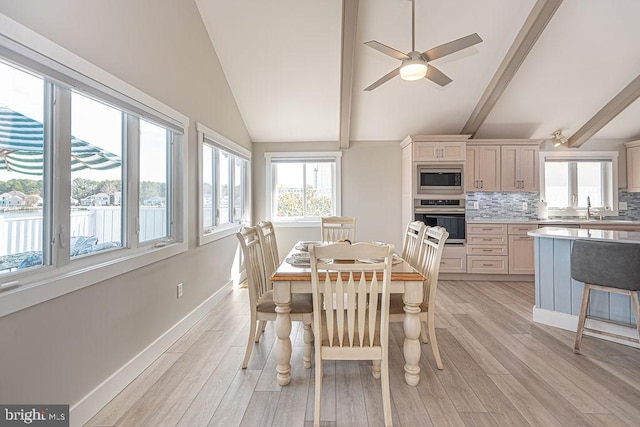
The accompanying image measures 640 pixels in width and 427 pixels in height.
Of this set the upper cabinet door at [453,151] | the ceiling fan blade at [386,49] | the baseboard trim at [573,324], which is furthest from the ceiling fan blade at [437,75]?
the baseboard trim at [573,324]

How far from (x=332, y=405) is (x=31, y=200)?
198cm

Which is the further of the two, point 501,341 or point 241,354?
point 501,341

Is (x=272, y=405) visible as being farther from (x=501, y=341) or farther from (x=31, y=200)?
(x=501, y=341)

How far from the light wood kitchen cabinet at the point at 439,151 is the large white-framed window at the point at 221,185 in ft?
9.02

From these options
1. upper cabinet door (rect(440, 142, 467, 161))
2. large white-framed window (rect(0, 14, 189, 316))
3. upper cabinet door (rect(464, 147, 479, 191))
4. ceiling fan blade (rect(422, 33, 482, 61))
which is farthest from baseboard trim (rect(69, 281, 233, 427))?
upper cabinet door (rect(464, 147, 479, 191))

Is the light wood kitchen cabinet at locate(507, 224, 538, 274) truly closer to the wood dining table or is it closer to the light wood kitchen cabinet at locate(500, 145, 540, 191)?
the light wood kitchen cabinet at locate(500, 145, 540, 191)

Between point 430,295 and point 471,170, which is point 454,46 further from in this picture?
point 471,170

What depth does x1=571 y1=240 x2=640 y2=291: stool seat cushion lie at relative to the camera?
234cm

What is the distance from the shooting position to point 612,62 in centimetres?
391

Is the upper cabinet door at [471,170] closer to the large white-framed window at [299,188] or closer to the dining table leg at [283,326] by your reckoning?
the large white-framed window at [299,188]

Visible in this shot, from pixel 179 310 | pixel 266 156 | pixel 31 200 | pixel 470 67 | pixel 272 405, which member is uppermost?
pixel 470 67

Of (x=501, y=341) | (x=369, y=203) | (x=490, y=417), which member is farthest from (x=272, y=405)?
(x=369, y=203)

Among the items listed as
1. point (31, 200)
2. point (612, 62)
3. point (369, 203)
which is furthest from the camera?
point (369, 203)

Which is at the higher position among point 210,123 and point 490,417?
point 210,123
